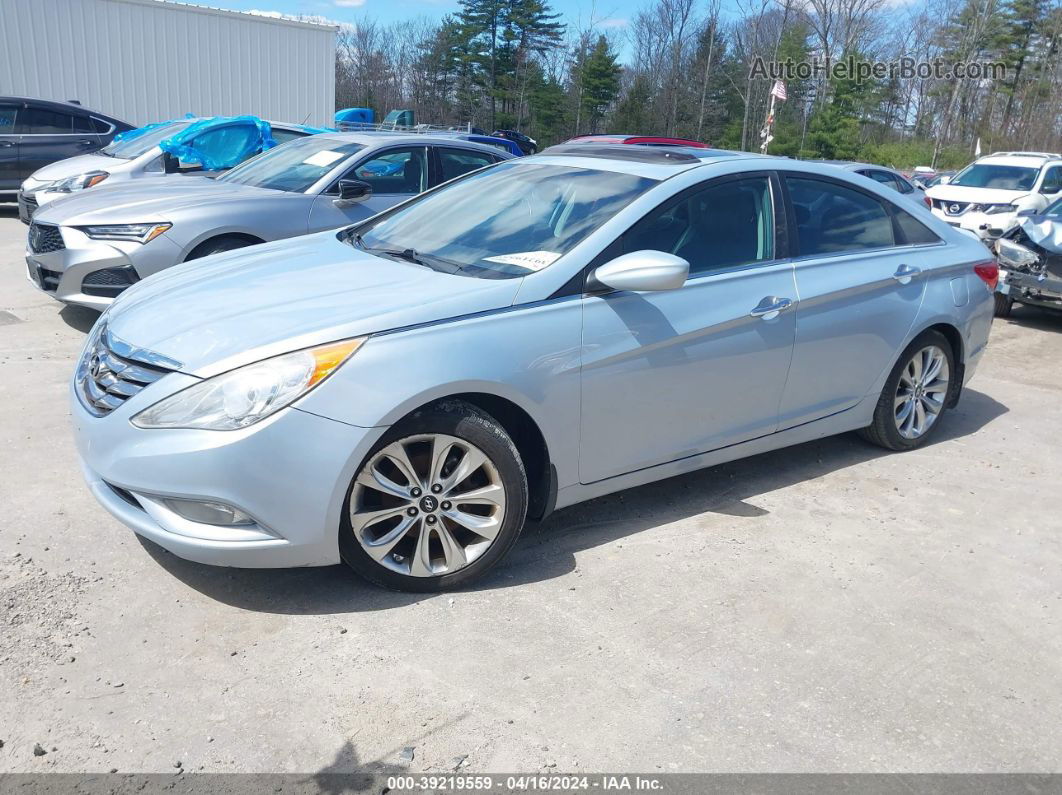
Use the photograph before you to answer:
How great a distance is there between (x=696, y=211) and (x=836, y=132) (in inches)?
1432

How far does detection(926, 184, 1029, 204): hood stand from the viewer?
50.3 ft

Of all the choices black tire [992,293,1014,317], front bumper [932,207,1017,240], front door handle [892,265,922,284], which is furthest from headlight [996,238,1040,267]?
front door handle [892,265,922,284]

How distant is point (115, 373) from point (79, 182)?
848 centimetres

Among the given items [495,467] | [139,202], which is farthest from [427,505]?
[139,202]

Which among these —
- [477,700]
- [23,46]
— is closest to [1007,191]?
[477,700]

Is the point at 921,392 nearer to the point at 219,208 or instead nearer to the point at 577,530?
the point at 577,530

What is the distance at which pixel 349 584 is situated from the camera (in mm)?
3539

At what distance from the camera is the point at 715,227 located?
14.0ft

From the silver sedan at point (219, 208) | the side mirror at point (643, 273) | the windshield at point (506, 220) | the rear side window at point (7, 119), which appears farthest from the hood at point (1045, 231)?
the rear side window at point (7, 119)

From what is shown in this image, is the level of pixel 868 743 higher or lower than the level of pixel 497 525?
lower

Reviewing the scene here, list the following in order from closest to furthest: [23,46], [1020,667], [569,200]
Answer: [1020,667]
[569,200]
[23,46]

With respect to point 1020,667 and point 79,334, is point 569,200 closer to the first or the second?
point 1020,667

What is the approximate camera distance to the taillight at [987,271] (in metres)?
5.43

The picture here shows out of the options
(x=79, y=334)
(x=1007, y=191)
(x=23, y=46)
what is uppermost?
(x=23, y=46)
